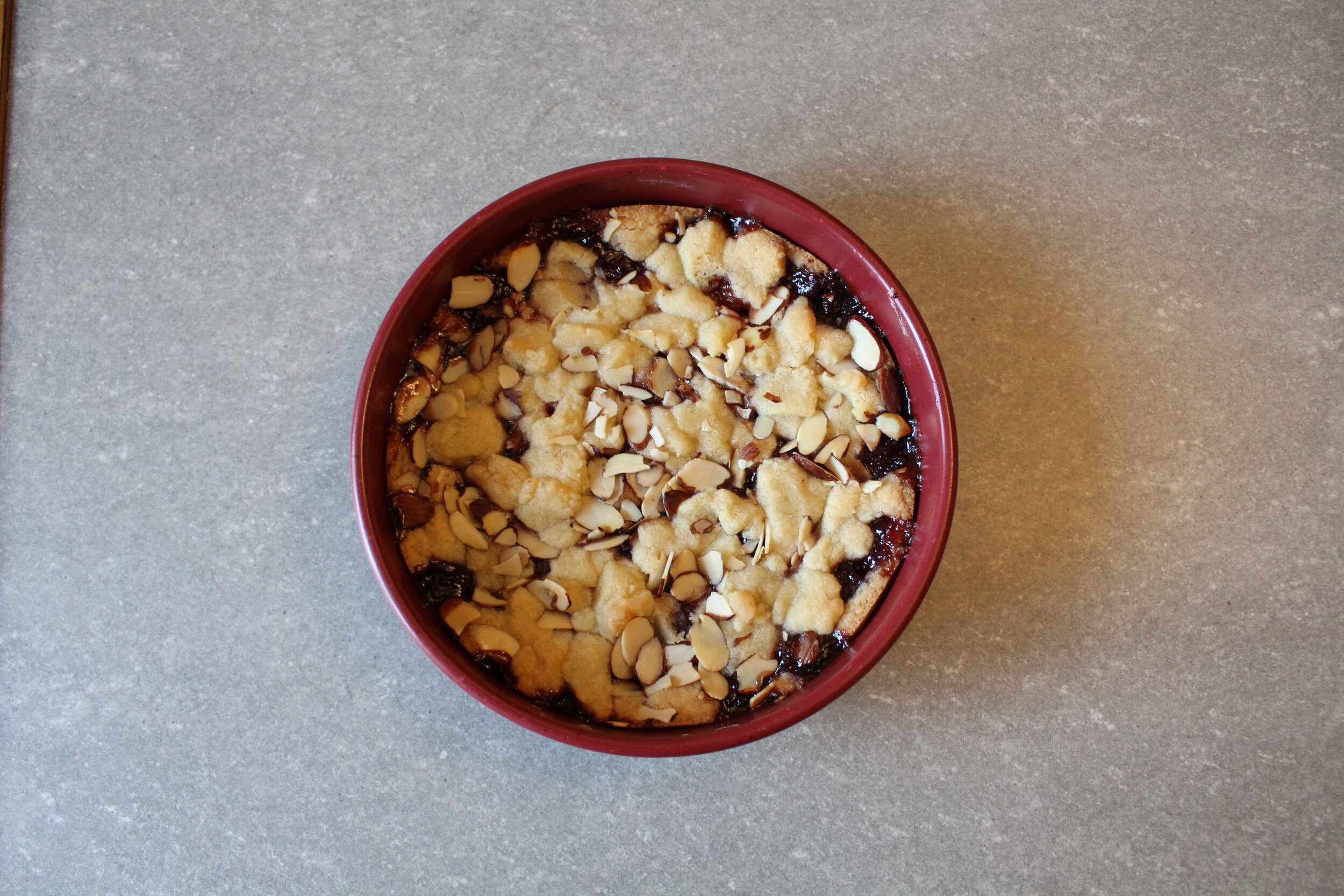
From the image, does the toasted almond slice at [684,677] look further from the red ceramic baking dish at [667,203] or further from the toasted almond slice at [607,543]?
the toasted almond slice at [607,543]

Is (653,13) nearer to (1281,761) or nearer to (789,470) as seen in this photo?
(789,470)

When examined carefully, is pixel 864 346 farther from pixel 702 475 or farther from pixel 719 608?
pixel 719 608

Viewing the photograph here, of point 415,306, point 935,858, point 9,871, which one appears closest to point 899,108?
point 415,306

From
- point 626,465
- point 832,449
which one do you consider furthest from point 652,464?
point 832,449

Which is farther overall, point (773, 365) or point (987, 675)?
point (987, 675)

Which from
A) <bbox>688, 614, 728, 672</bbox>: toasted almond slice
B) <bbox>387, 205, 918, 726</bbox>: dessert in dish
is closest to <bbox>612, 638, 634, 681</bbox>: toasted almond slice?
<bbox>387, 205, 918, 726</bbox>: dessert in dish

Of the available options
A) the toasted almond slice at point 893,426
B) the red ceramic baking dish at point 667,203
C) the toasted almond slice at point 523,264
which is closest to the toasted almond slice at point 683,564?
the red ceramic baking dish at point 667,203
